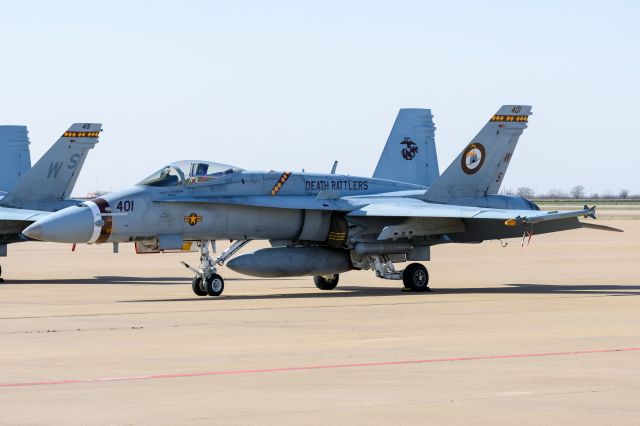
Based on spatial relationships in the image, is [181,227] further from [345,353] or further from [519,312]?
[345,353]

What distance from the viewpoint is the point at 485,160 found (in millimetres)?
25375

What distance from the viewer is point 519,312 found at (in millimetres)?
18000

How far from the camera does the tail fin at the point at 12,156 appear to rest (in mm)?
34312

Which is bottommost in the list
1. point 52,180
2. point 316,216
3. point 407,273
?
point 407,273

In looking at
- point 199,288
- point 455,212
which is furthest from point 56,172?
point 455,212

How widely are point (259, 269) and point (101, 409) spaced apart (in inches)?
519

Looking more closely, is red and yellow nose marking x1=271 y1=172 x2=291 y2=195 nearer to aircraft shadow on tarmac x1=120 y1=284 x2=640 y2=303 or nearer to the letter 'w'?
aircraft shadow on tarmac x1=120 y1=284 x2=640 y2=303

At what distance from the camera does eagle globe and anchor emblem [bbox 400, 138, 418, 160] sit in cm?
2983

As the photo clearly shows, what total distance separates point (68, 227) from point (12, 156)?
14358 millimetres

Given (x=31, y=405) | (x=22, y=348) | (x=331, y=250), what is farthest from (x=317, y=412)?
(x=331, y=250)

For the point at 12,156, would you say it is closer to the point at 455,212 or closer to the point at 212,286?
the point at 212,286

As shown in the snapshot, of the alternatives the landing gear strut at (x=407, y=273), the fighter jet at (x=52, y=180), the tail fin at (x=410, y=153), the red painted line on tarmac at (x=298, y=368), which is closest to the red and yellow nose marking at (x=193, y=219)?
the landing gear strut at (x=407, y=273)

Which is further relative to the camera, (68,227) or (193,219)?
(193,219)

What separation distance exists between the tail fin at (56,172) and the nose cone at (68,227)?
9.31 meters
